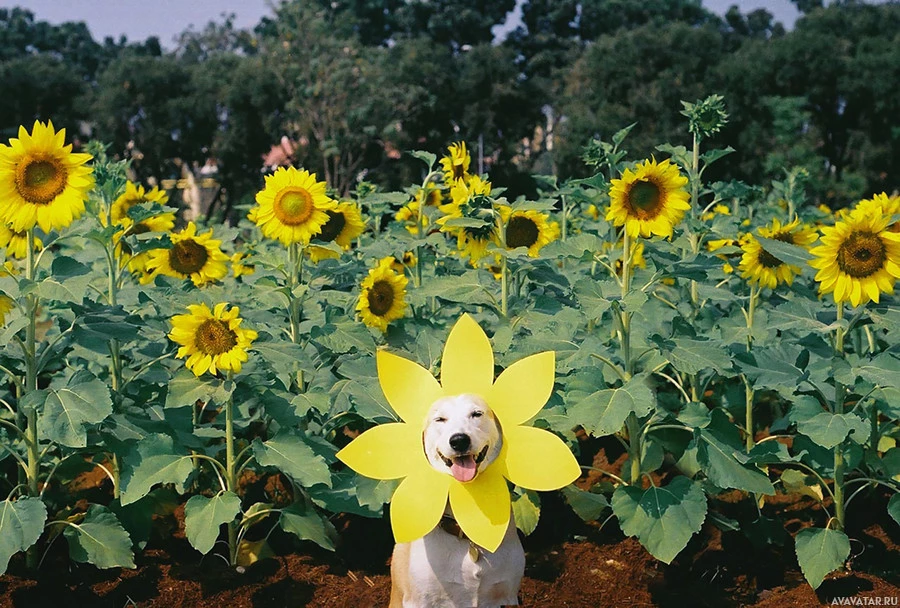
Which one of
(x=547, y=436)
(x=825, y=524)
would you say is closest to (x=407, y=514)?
(x=547, y=436)

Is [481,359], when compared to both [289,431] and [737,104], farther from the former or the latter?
[737,104]

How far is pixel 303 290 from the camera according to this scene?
12.1ft

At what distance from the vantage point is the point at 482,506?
1.96 meters

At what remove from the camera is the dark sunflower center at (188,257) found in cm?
446

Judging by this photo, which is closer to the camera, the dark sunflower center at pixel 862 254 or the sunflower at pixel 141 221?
the dark sunflower center at pixel 862 254

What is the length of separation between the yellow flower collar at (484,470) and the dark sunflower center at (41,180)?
161 cm

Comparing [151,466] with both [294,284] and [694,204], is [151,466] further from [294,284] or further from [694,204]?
[694,204]

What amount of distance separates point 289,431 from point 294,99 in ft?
69.2

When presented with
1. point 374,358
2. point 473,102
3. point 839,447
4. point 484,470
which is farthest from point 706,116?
point 473,102

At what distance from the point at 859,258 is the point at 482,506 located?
5.48ft

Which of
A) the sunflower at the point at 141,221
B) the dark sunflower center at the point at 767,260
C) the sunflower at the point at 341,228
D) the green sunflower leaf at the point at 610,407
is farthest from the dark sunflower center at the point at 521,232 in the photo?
the sunflower at the point at 141,221

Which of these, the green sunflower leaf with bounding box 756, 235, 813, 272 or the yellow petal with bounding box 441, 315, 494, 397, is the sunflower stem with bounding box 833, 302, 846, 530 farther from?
the yellow petal with bounding box 441, 315, 494, 397

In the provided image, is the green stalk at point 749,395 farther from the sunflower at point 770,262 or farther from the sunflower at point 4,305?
the sunflower at point 4,305

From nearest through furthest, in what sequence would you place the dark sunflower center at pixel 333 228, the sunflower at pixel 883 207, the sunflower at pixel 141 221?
the sunflower at pixel 883 207 → the dark sunflower center at pixel 333 228 → the sunflower at pixel 141 221
